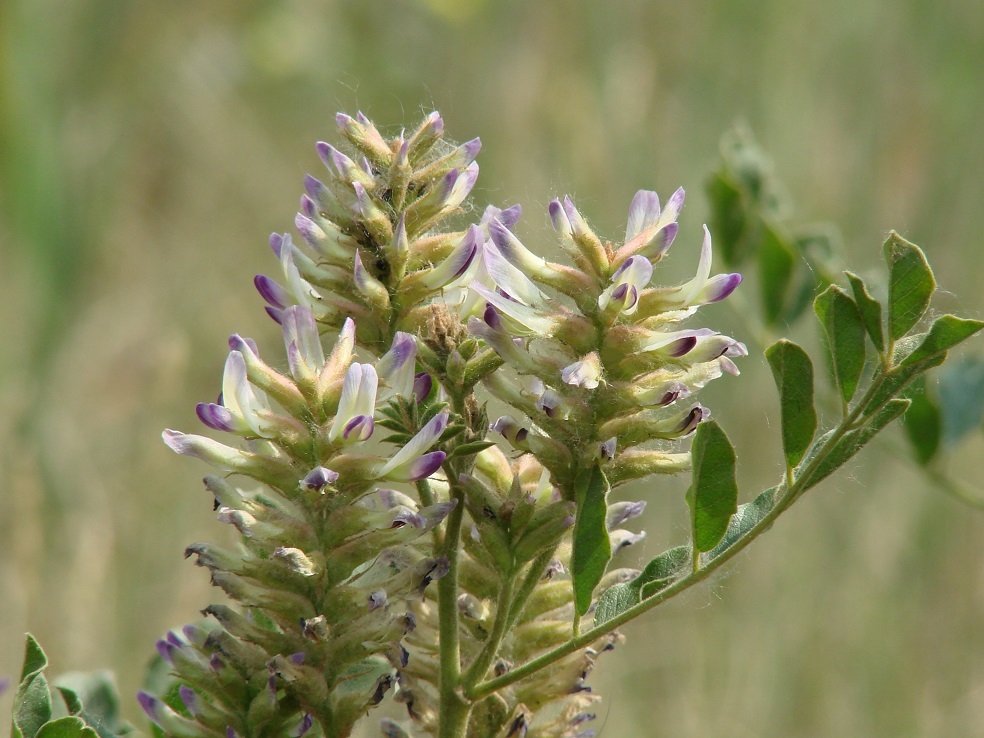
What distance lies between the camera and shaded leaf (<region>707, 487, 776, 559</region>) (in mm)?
1592

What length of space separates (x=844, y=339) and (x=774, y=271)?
1.46 m

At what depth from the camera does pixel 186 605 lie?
13.3ft

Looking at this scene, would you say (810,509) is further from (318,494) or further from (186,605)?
(318,494)

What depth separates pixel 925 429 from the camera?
9.19 ft

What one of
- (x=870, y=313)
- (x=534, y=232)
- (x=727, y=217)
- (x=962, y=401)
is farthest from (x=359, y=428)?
(x=534, y=232)

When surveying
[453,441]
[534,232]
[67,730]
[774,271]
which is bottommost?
[67,730]

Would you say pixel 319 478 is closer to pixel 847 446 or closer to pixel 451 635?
pixel 451 635

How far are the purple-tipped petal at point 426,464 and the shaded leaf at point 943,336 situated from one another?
600mm

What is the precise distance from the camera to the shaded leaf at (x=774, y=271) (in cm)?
293

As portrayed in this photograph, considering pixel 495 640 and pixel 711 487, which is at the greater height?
pixel 711 487

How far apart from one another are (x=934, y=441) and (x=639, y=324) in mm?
1558

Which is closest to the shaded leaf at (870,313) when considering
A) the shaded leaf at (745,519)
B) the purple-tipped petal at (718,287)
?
the purple-tipped petal at (718,287)

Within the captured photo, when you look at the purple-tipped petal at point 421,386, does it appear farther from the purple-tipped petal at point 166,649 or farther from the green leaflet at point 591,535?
the purple-tipped petal at point 166,649

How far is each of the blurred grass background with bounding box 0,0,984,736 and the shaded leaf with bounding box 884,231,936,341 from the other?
269 cm
